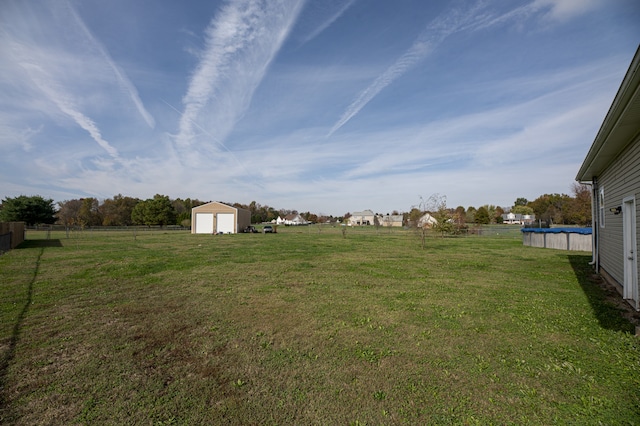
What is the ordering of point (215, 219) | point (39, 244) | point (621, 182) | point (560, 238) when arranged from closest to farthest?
point (621, 182) → point (560, 238) → point (39, 244) → point (215, 219)

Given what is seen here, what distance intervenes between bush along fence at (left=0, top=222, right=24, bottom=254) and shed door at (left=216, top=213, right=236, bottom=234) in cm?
1940

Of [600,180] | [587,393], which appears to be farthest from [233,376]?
[600,180]

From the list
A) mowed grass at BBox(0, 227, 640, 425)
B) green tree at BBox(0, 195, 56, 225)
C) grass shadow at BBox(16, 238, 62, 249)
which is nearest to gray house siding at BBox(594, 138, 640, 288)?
mowed grass at BBox(0, 227, 640, 425)

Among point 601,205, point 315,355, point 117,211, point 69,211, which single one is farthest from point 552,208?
point 69,211

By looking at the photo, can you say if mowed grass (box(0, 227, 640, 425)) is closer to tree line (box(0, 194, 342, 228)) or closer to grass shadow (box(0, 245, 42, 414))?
grass shadow (box(0, 245, 42, 414))

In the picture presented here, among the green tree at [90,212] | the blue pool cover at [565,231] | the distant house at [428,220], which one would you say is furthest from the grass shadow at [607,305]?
the green tree at [90,212]

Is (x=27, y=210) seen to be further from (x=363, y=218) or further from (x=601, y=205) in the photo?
(x=363, y=218)

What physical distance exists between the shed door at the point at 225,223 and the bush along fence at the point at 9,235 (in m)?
19.4

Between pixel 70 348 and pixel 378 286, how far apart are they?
651 centimetres

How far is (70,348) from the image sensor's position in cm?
421

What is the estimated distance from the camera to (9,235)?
1791 cm

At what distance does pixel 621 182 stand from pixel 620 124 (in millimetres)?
3074

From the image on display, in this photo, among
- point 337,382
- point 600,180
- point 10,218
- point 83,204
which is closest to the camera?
point 337,382

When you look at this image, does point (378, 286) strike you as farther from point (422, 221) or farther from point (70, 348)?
point (422, 221)
